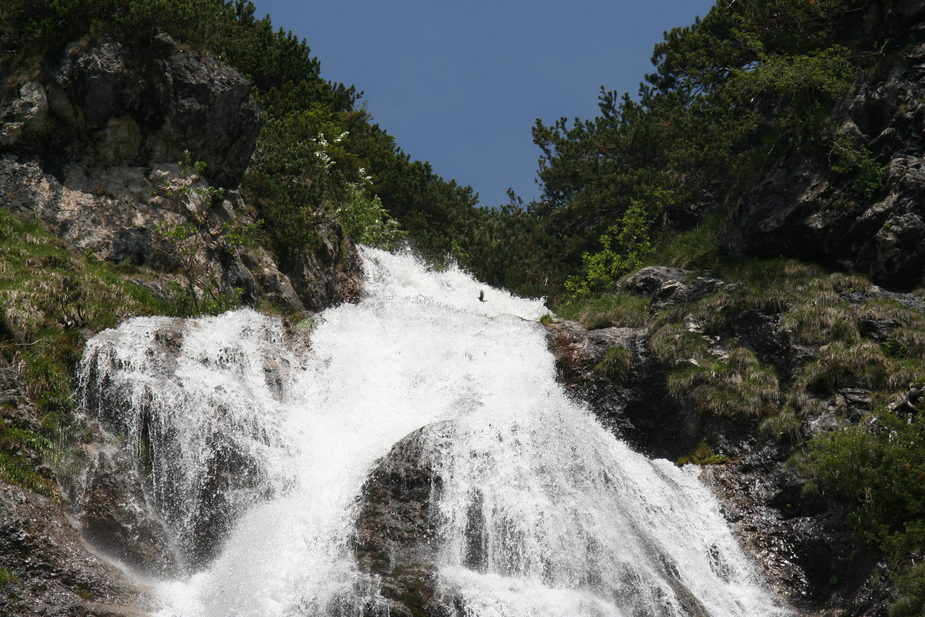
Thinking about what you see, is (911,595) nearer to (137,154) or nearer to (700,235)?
(700,235)

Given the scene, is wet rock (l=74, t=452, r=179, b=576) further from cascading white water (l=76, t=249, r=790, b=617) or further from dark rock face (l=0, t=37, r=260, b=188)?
dark rock face (l=0, t=37, r=260, b=188)

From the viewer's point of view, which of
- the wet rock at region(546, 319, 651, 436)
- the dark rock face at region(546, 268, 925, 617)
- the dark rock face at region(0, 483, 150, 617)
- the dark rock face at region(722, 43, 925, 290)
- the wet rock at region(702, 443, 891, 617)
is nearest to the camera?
the dark rock face at region(0, 483, 150, 617)

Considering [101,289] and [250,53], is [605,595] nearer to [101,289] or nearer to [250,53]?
[101,289]

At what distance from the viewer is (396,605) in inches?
450

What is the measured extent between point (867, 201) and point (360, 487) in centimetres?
1613

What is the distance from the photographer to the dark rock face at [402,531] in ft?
38.0

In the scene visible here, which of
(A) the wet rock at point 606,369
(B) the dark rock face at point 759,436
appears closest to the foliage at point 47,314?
(A) the wet rock at point 606,369

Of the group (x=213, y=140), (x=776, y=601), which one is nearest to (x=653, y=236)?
(x=213, y=140)

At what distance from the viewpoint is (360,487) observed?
1447 centimetres

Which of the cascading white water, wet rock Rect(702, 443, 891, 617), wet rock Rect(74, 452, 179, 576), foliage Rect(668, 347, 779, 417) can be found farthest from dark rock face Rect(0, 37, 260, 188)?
wet rock Rect(702, 443, 891, 617)

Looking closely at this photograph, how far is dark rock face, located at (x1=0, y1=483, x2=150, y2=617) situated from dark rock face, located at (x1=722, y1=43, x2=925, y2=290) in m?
19.1

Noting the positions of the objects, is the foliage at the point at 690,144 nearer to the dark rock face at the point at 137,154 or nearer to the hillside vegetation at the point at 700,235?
the hillside vegetation at the point at 700,235

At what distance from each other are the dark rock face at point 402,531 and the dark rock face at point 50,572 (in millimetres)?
3475

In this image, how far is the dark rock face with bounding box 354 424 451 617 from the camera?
11594mm
